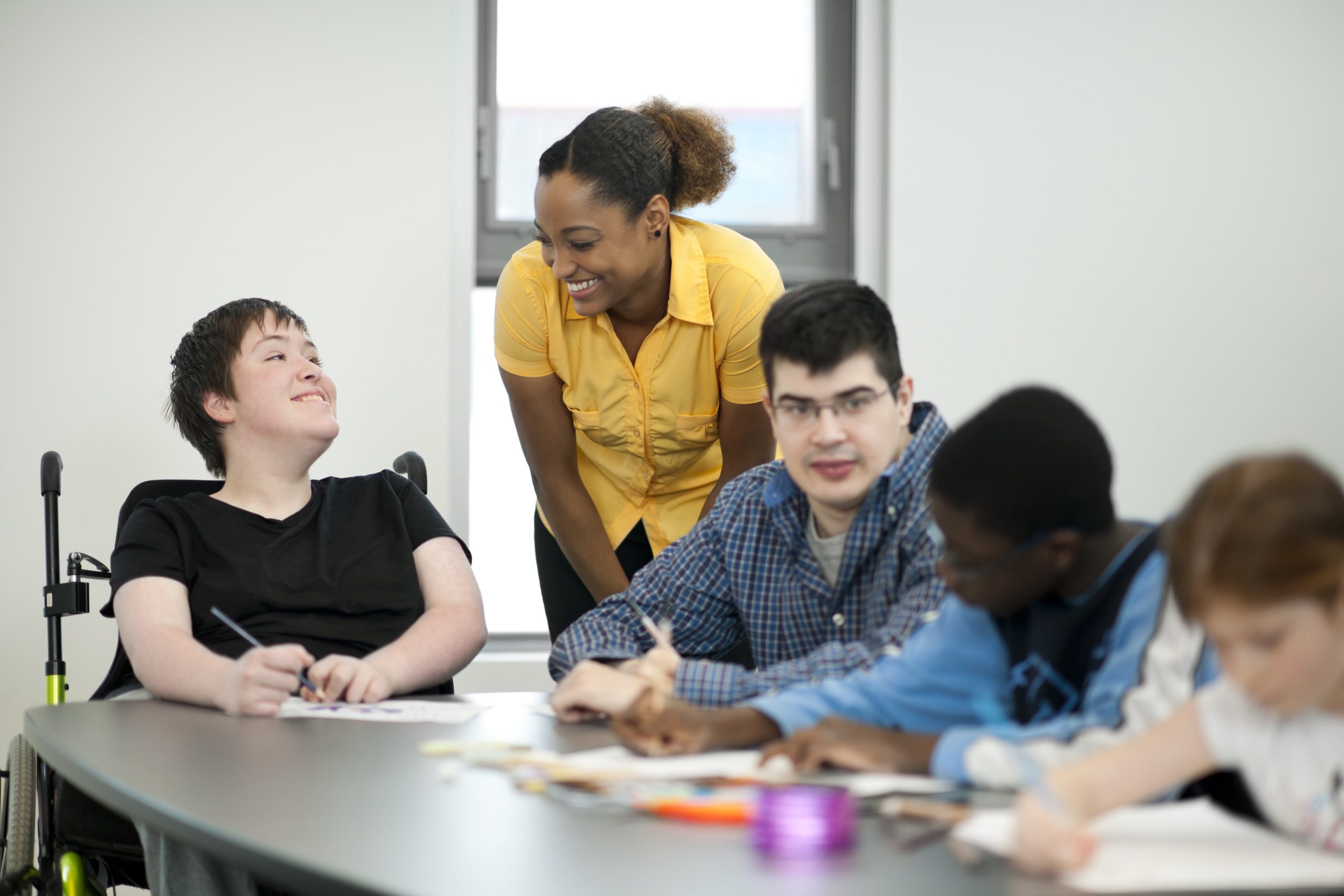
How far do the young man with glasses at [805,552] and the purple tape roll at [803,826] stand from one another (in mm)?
491

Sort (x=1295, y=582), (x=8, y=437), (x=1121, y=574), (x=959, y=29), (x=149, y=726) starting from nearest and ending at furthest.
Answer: (x=1295, y=582) → (x=1121, y=574) → (x=149, y=726) → (x=8, y=437) → (x=959, y=29)

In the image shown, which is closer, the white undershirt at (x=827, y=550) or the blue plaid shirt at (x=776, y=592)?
the blue plaid shirt at (x=776, y=592)

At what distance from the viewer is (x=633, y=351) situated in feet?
7.49

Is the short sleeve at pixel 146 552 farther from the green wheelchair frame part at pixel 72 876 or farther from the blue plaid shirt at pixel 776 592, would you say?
the blue plaid shirt at pixel 776 592

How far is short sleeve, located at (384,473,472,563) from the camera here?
2022mm

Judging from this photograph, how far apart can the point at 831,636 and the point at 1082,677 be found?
502mm

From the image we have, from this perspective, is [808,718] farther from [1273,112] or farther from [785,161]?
[1273,112]

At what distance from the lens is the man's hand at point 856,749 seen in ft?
3.49

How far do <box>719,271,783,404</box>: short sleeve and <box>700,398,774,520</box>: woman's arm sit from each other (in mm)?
17

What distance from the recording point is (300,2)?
3.18 metres

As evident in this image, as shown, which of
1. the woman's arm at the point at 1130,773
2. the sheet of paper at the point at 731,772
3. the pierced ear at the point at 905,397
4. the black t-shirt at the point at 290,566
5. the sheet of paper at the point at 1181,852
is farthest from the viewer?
the black t-shirt at the point at 290,566

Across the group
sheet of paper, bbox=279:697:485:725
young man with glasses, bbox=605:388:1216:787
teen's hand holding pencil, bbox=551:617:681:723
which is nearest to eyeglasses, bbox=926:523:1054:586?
young man with glasses, bbox=605:388:1216:787

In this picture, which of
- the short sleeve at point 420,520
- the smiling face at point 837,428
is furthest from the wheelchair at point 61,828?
the smiling face at point 837,428

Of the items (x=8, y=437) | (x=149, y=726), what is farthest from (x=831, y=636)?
(x=8, y=437)
